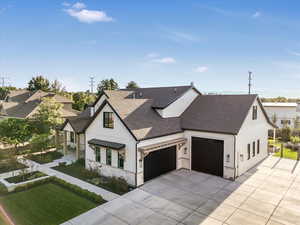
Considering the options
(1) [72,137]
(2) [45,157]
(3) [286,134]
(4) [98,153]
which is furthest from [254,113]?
(2) [45,157]

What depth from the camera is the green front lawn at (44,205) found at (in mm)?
9895

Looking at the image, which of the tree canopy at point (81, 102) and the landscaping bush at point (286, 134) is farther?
the tree canopy at point (81, 102)

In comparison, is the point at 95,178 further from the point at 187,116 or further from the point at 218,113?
the point at 218,113

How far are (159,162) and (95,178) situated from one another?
496 cm

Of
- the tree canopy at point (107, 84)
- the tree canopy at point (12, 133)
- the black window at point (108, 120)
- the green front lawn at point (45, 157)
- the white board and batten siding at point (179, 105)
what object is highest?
the tree canopy at point (107, 84)

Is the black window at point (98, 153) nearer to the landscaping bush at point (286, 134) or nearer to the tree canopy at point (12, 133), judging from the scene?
the tree canopy at point (12, 133)

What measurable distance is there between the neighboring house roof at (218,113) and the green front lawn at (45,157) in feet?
43.9

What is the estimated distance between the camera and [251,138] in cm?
1708

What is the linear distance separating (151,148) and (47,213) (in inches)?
274

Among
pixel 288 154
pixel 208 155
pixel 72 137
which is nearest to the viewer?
pixel 208 155

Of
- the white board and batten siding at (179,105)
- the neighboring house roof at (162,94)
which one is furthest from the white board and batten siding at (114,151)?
the neighboring house roof at (162,94)

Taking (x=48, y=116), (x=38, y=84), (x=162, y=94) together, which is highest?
(x=38, y=84)

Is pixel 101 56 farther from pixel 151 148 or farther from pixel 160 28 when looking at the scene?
pixel 151 148

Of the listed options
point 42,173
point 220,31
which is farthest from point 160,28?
A: point 42,173
